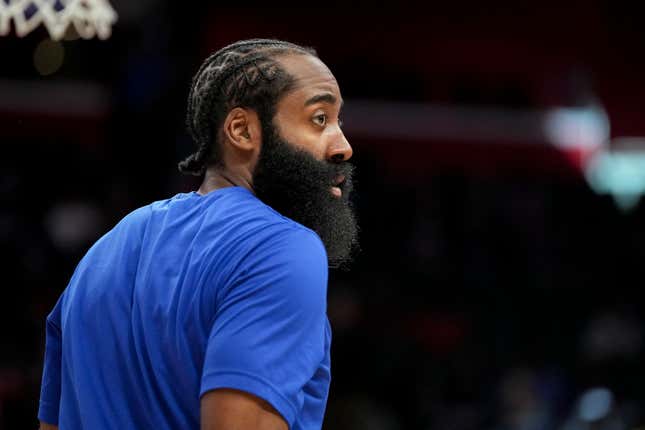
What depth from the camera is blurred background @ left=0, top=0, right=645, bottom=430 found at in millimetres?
6180

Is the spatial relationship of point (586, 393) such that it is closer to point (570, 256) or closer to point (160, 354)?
point (570, 256)

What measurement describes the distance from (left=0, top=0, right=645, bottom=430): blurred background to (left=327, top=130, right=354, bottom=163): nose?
4033mm

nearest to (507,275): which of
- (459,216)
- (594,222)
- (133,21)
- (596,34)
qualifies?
(459,216)

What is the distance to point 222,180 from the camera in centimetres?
168

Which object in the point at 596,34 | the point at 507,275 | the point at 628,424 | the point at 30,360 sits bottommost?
the point at 30,360

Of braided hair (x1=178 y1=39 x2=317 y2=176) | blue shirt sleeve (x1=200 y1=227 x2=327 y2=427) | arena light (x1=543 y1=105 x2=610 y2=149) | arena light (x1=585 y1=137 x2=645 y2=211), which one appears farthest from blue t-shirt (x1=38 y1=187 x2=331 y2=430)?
arena light (x1=585 y1=137 x2=645 y2=211)

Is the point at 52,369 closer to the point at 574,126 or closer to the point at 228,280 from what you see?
the point at 228,280

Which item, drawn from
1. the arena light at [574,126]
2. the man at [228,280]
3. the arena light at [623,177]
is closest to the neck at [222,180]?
the man at [228,280]

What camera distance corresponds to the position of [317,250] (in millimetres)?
1463

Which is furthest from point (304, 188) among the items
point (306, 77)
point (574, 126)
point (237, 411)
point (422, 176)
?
point (422, 176)

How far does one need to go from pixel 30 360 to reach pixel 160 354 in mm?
4422

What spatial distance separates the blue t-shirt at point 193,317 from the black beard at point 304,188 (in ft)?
0.23

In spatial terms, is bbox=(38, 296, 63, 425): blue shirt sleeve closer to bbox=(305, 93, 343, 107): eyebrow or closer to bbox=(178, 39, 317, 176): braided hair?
bbox=(178, 39, 317, 176): braided hair

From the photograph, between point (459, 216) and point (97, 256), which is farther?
point (459, 216)
